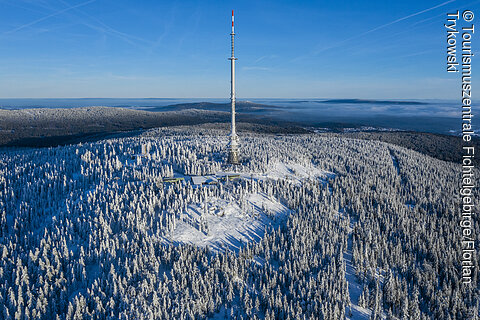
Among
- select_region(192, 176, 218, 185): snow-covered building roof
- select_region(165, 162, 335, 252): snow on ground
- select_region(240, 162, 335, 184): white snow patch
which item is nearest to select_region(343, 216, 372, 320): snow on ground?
select_region(165, 162, 335, 252): snow on ground

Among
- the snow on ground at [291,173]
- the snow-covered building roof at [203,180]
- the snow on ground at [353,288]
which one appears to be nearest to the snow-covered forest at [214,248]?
the snow on ground at [353,288]

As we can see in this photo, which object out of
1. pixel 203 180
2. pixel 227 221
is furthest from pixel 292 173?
pixel 227 221

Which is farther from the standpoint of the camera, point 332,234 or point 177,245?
point 332,234

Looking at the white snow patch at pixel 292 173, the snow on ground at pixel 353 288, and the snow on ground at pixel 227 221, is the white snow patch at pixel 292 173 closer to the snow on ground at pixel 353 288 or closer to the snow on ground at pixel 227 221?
the snow on ground at pixel 227 221

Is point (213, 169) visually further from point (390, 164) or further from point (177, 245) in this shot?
point (390, 164)

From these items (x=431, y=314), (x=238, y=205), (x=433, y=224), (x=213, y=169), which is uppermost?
(x=213, y=169)

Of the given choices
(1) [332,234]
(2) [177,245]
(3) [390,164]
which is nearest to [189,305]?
(2) [177,245]
